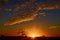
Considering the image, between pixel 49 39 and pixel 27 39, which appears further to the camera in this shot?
pixel 49 39

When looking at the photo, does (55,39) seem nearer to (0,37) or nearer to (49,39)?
(49,39)

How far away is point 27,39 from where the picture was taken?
67625 mm

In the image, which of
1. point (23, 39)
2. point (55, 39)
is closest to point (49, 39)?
point (55, 39)

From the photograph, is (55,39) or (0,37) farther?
(55,39)

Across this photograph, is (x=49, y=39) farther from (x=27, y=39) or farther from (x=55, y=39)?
(x=27, y=39)

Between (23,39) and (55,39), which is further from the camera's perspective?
(55,39)

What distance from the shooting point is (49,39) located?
9806 cm

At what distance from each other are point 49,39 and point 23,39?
3114cm

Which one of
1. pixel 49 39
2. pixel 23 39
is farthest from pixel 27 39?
pixel 49 39

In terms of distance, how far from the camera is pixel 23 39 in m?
69.3

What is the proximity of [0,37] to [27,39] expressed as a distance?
1047 cm

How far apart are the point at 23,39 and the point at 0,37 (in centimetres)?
860

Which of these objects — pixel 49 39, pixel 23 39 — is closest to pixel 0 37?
pixel 23 39

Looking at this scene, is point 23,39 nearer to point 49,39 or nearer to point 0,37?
Answer: point 0,37
